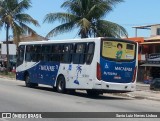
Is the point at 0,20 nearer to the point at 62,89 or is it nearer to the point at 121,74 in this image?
the point at 62,89

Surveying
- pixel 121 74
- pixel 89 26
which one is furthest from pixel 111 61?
pixel 89 26

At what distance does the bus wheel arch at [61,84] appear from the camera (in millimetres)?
24005

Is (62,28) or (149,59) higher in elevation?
(62,28)

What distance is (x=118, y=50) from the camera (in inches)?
853

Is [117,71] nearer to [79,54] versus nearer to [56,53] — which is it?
[79,54]

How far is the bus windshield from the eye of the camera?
21328 mm

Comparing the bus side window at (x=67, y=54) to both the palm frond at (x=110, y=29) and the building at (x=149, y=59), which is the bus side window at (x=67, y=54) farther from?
the building at (x=149, y=59)

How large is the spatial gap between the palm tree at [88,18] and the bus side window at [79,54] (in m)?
14.4

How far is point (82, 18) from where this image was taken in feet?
125

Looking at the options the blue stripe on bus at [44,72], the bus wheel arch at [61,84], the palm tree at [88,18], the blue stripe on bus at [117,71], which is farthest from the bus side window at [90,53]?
the palm tree at [88,18]

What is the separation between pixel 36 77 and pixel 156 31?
4015 cm

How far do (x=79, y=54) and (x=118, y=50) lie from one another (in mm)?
2117

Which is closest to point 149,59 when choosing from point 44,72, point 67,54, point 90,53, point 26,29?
point 26,29

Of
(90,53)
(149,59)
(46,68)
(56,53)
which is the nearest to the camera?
(90,53)
